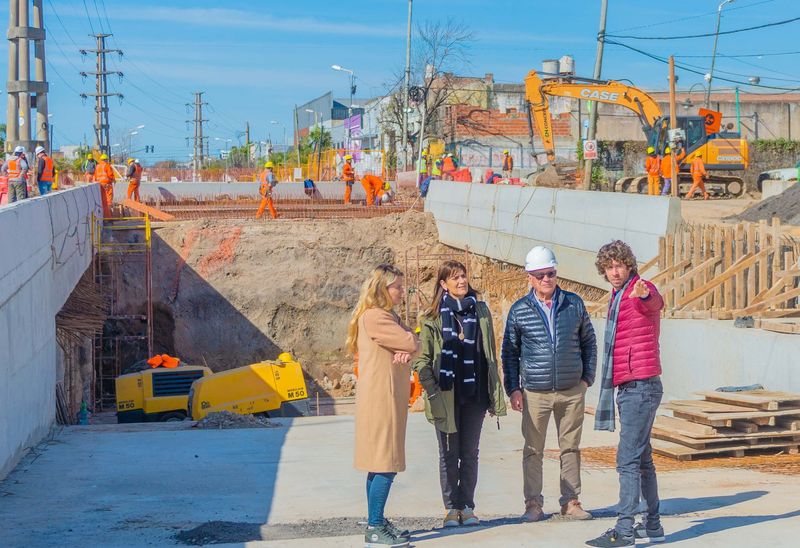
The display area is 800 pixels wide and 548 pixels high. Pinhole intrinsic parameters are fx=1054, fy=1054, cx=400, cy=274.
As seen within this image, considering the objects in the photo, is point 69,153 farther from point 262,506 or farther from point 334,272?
point 262,506

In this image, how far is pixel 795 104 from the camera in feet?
206

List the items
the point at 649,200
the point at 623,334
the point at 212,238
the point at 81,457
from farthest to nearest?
the point at 212,238
the point at 649,200
the point at 81,457
the point at 623,334

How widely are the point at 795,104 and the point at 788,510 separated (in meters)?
60.5

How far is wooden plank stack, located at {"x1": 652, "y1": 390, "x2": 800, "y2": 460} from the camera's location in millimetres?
9453

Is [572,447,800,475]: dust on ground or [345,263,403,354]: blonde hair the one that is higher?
[345,263,403,354]: blonde hair

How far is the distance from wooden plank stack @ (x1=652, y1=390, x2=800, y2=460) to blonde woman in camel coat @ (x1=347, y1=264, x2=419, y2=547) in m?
4.04

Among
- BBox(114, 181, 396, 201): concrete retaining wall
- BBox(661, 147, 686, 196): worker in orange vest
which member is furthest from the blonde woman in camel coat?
BBox(114, 181, 396, 201): concrete retaining wall

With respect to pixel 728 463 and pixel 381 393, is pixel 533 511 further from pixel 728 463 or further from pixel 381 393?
pixel 728 463

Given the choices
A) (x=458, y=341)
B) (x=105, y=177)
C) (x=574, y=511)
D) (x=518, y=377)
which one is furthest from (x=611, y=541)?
(x=105, y=177)

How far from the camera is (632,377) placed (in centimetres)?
633

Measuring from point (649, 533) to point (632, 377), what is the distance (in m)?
0.99

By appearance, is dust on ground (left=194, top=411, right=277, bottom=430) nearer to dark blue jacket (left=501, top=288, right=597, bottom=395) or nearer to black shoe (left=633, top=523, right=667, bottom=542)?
dark blue jacket (left=501, top=288, right=597, bottom=395)

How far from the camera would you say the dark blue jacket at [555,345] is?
6.75m

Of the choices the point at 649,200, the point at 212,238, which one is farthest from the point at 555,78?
the point at 649,200
